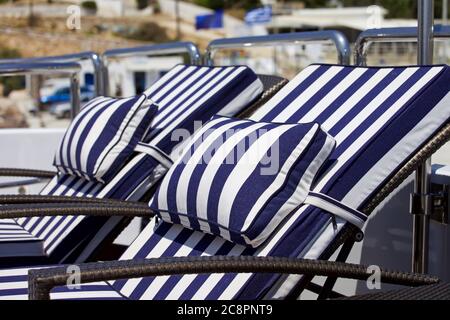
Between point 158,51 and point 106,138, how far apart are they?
1152 millimetres

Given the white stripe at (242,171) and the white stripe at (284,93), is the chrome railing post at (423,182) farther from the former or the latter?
the white stripe at (242,171)

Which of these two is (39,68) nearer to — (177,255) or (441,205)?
(177,255)

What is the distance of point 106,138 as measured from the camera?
3074mm

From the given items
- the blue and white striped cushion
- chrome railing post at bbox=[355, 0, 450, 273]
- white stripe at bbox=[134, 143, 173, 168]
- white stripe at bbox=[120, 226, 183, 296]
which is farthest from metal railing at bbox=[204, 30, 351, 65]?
white stripe at bbox=[120, 226, 183, 296]

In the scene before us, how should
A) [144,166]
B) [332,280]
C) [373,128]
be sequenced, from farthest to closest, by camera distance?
[144,166]
[373,128]
[332,280]

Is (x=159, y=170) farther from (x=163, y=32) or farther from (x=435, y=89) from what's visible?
(x=163, y=32)

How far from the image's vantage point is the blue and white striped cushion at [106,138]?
3.01 m

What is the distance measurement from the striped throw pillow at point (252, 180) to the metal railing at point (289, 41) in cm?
79

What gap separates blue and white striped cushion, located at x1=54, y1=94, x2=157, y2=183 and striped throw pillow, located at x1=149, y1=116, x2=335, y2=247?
30.6 inches

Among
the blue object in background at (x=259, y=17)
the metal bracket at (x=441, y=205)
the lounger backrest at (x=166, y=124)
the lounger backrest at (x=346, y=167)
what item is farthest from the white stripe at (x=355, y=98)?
the blue object in background at (x=259, y=17)

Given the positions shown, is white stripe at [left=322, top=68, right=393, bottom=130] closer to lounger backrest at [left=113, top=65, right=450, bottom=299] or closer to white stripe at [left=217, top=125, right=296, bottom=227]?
lounger backrest at [left=113, top=65, right=450, bottom=299]

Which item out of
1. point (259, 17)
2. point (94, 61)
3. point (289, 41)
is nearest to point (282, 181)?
point (289, 41)

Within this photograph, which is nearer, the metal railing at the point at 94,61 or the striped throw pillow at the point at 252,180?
the striped throw pillow at the point at 252,180

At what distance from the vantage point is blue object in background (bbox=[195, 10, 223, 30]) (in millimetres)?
39375
